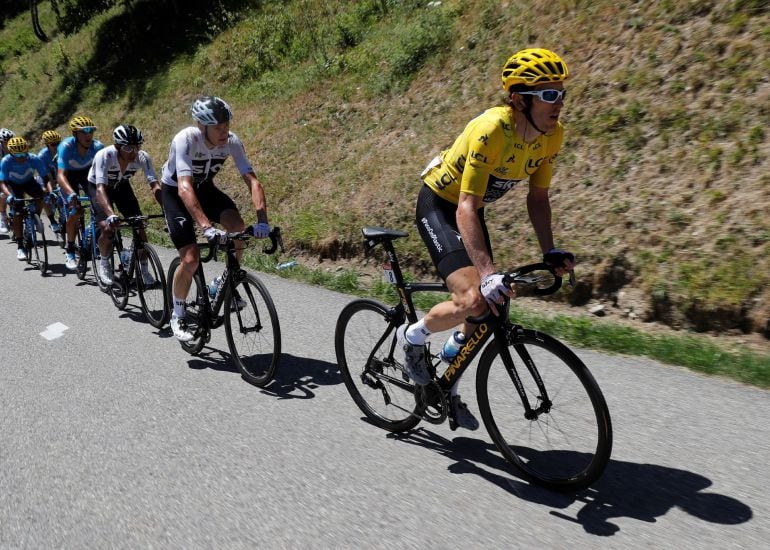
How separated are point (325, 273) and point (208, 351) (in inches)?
119

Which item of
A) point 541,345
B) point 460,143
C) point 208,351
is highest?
point 460,143

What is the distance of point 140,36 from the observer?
24656 mm

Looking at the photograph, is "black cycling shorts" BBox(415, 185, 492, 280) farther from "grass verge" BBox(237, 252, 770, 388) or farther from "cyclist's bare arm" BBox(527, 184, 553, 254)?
"grass verge" BBox(237, 252, 770, 388)

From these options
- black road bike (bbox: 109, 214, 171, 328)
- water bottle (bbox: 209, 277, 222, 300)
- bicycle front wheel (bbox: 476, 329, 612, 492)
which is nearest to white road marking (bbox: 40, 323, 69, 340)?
black road bike (bbox: 109, 214, 171, 328)

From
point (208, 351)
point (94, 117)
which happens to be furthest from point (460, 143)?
point (94, 117)

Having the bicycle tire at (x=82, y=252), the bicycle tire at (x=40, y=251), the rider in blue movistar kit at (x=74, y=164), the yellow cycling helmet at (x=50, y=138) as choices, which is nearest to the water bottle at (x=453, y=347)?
the rider in blue movistar kit at (x=74, y=164)

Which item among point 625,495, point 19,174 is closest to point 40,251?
point 19,174

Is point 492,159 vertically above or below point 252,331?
above

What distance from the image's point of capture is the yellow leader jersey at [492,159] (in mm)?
3543

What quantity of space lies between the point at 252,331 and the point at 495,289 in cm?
281

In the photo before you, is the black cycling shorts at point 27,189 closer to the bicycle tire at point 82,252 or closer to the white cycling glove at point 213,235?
the bicycle tire at point 82,252

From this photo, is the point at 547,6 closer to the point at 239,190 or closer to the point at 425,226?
the point at 239,190

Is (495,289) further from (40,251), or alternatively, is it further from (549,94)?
(40,251)

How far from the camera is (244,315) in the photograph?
5.52 metres
